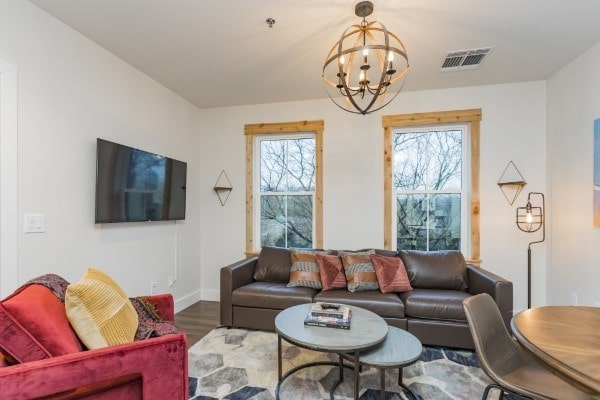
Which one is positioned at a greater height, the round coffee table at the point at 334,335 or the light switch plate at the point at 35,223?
the light switch plate at the point at 35,223

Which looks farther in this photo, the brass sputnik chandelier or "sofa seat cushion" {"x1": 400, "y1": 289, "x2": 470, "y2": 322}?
"sofa seat cushion" {"x1": 400, "y1": 289, "x2": 470, "y2": 322}

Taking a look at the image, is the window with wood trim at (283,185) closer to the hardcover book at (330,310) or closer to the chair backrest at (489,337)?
the hardcover book at (330,310)

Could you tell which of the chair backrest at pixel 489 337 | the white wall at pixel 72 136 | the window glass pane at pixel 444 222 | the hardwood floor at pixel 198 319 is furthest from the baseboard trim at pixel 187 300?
the chair backrest at pixel 489 337

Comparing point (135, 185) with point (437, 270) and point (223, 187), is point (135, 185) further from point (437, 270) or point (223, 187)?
point (437, 270)

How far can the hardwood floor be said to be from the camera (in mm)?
2988

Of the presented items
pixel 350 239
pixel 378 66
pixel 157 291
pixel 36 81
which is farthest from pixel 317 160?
pixel 36 81

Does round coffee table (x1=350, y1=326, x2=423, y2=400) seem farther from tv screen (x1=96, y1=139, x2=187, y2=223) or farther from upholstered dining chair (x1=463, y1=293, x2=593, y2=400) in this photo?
tv screen (x1=96, y1=139, x2=187, y2=223)

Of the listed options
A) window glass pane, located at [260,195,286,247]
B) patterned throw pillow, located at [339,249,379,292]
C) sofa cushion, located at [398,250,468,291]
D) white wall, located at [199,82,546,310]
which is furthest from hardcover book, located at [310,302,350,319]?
window glass pane, located at [260,195,286,247]

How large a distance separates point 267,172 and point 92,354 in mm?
3211

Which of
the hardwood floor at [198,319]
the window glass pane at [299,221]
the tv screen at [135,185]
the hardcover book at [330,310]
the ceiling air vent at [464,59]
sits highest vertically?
the ceiling air vent at [464,59]

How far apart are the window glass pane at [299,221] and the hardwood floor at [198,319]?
1274 millimetres

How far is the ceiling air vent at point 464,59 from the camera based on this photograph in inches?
109

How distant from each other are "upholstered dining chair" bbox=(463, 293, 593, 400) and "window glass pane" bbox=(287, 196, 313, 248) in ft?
8.35

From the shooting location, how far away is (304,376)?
7.30ft
